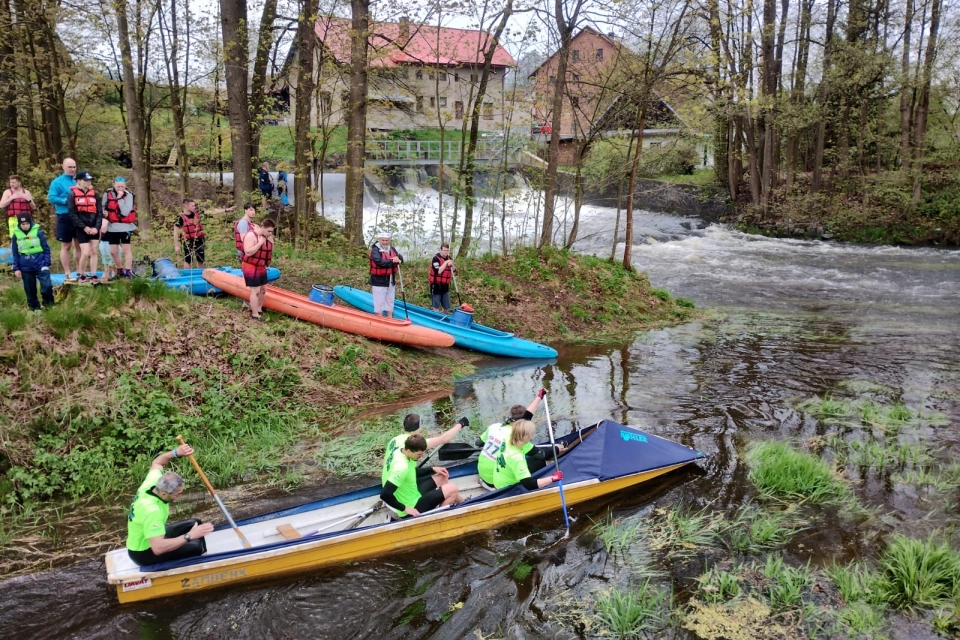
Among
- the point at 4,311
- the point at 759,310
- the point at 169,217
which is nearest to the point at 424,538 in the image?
the point at 4,311

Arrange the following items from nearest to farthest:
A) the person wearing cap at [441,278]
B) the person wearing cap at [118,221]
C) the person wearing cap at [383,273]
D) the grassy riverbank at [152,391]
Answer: the grassy riverbank at [152,391]
the person wearing cap at [118,221]
the person wearing cap at [383,273]
the person wearing cap at [441,278]

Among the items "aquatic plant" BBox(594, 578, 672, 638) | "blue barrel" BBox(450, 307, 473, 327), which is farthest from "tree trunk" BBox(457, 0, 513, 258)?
"aquatic plant" BBox(594, 578, 672, 638)

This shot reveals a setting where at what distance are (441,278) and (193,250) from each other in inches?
194

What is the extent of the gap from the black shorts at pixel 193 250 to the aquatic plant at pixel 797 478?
10.6m

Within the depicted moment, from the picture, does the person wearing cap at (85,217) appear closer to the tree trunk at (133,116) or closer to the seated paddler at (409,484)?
the seated paddler at (409,484)

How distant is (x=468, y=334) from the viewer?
1273 centimetres

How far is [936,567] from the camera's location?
582 cm

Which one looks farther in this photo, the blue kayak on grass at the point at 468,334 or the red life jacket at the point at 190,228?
the red life jacket at the point at 190,228

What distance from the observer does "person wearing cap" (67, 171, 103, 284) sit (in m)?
9.13

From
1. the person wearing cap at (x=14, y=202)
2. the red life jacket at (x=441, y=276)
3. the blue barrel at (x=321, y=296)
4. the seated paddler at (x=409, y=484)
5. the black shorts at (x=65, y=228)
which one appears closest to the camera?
the seated paddler at (x=409, y=484)

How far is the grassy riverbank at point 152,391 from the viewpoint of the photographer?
7.34 metres

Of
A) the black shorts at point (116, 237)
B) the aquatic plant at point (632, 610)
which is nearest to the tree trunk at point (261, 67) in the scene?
the black shorts at point (116, 237)

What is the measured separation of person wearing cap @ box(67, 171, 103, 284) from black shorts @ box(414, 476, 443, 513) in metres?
6.00

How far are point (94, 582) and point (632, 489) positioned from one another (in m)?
5.71
